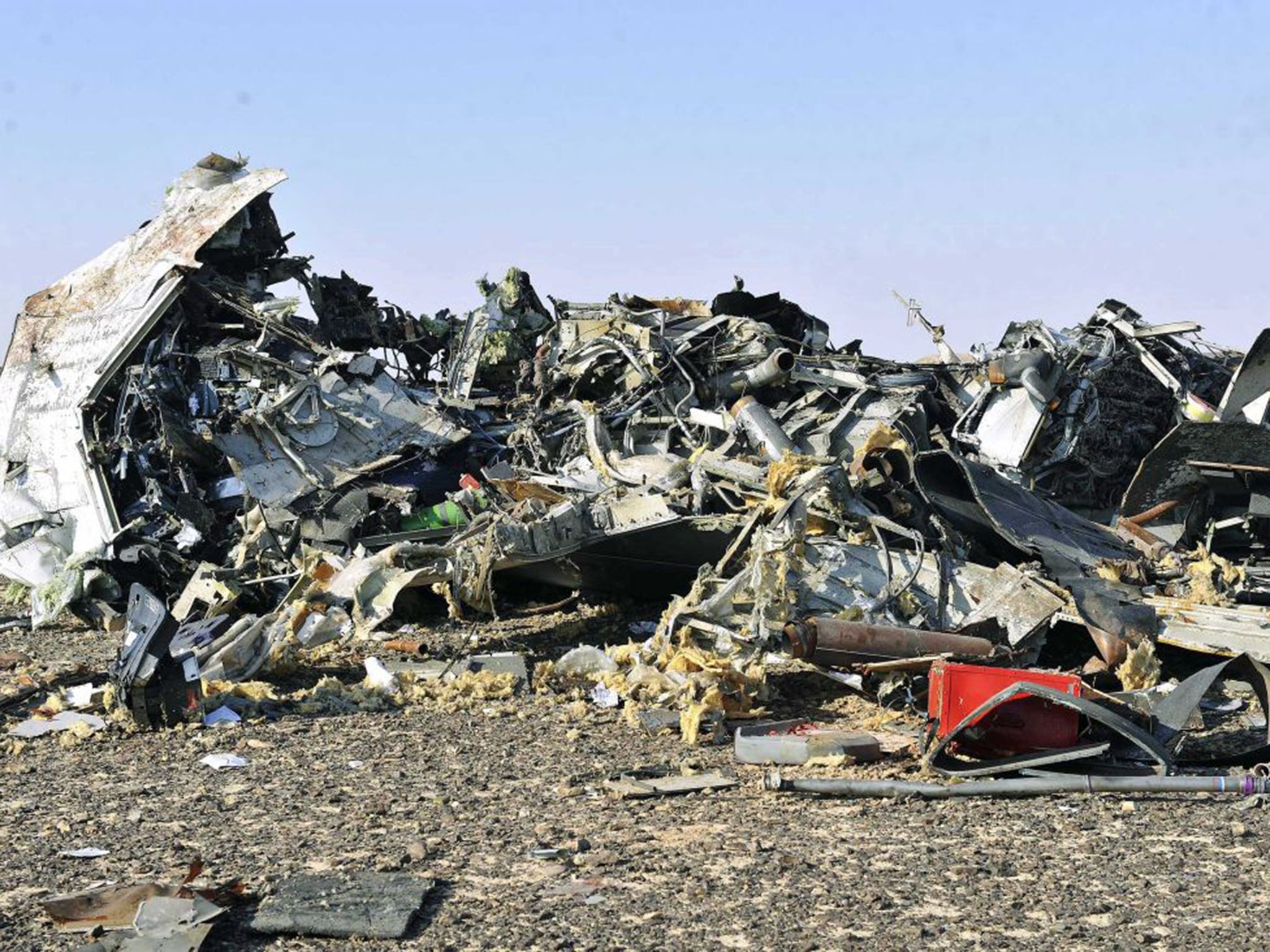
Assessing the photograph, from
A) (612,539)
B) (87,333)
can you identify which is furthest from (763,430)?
(87,333)

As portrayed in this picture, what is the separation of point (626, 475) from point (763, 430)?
1.12m

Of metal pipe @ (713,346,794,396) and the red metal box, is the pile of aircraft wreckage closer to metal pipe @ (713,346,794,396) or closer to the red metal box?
Answer: metal pipe @ (713,346,794,396)

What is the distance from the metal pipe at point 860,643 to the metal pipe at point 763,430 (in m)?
2.80

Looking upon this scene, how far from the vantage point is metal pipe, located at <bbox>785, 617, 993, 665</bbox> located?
7.34 metres

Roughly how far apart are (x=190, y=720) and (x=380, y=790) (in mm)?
1835

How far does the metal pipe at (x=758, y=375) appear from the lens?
39.3ft

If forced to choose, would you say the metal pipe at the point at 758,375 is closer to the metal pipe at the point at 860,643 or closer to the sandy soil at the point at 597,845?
the metal pipe at the point at 860,643

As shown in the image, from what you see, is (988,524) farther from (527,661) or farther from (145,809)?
(145,809)

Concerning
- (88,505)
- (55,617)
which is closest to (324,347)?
(88,505)

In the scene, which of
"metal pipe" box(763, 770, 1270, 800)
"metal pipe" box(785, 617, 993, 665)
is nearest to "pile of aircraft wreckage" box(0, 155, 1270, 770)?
"metal pipe" box(785, 617, 993, 665)

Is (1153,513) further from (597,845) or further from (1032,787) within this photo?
(597,845)

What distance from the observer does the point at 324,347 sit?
13641 millimetres

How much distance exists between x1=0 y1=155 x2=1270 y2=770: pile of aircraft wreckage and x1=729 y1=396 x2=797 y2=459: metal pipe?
3cm

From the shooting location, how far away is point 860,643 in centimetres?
742
